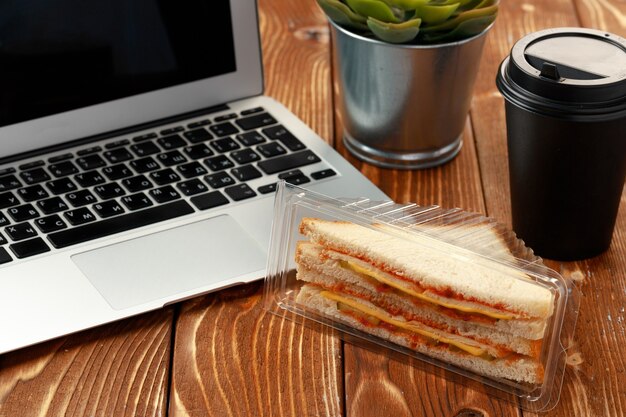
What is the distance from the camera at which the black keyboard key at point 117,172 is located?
35.7 inches

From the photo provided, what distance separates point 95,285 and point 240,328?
135 mm

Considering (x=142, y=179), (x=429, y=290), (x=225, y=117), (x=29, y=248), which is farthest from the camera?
(x=225, y=117)

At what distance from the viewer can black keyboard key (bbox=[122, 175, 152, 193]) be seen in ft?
2.91

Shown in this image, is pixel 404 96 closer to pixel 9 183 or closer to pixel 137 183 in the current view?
pixel 137 183

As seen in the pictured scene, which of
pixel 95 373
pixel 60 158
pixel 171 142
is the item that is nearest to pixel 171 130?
pixel 171 142

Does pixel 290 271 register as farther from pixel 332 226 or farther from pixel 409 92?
pixel 409 92

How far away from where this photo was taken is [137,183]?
895 millimetres

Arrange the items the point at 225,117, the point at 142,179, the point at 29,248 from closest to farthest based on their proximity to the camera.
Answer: the point at 29,248, the point at 142,179, the point at 225,117

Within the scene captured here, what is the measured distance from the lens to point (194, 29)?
0.98 metres

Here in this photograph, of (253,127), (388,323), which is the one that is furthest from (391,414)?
(253,127)

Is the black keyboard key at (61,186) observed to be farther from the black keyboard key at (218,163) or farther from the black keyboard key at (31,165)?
the black keyboard key at (218,163)

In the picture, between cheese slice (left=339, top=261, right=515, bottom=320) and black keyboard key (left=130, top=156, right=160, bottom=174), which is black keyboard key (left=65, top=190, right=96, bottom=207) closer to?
black keyboard key (left=130, top=156, right=160, bottom=174)

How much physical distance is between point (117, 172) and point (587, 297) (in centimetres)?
49

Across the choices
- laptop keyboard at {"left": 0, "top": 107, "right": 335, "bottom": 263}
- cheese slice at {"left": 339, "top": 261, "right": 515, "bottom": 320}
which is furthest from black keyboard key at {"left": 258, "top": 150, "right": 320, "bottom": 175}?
cheese slice at {"left": 339, "top": 261, "right": 515, "bottom": 320}
